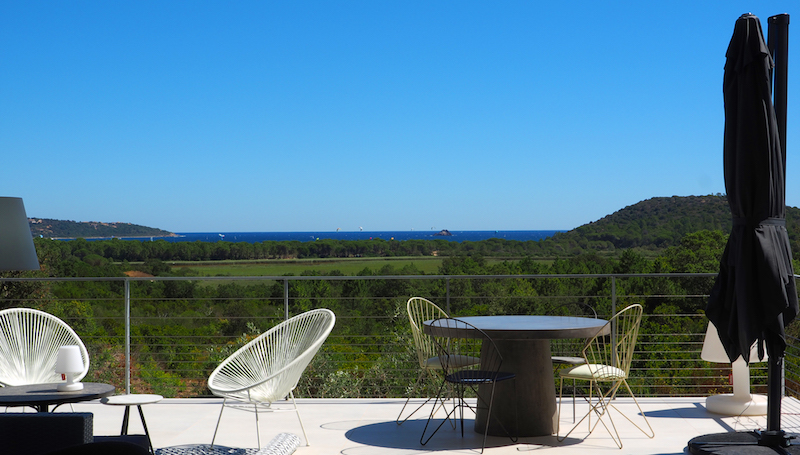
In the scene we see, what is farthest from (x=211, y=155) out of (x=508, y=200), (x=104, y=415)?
(x=104, y=415)

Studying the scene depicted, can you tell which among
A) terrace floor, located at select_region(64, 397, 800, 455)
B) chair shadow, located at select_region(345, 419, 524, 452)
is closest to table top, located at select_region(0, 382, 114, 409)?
terrace floor, located at select_region(64, 397, 800, 455)

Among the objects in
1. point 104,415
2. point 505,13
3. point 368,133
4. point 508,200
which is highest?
point 505,13

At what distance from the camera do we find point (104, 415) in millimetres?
4391

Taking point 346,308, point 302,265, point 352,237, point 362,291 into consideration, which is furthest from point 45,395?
point 352,237

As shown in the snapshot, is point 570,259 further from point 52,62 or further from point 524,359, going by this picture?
point 524,359

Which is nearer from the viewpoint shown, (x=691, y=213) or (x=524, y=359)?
(x=524, y=359)

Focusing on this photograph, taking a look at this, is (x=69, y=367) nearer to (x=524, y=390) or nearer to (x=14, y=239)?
(x=14, y=239)

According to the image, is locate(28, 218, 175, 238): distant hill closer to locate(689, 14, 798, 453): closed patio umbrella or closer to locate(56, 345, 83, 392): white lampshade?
locate(56, 345, 83, 392): white lampshade

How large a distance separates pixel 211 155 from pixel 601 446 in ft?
76.6

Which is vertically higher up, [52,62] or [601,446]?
[52,62]

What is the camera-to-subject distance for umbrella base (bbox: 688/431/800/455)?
284 cm

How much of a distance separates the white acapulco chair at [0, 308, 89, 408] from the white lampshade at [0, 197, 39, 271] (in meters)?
1.06

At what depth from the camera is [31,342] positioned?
3.94 meters

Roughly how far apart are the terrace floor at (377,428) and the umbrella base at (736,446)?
1.08 feet
